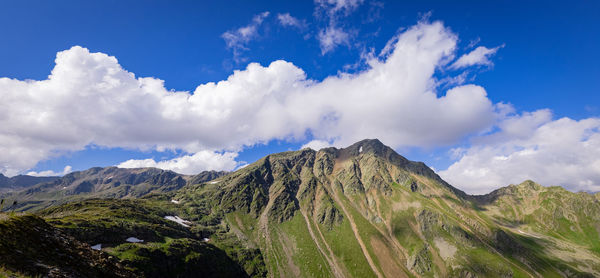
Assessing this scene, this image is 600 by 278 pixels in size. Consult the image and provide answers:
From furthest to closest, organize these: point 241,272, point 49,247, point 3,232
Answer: point 241,272 → point 49,247 → point 3,232

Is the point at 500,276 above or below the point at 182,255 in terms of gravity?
below

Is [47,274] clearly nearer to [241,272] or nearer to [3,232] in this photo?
[3,232]

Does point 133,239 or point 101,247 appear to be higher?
point 133,239

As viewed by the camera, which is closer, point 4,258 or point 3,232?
Answer: point 4,258

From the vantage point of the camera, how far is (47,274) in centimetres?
1761

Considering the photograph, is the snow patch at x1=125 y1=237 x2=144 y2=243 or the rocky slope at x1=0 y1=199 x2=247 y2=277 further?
the snow patch at x1=125 y1=237 x2=144 y2=243

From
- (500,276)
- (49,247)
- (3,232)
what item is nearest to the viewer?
(3,232)

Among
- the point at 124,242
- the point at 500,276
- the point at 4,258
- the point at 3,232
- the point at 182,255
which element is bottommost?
the point at 500,276

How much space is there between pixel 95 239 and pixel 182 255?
138 feet

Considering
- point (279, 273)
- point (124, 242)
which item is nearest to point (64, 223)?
point (124, 242)

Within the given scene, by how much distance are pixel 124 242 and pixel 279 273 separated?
120m

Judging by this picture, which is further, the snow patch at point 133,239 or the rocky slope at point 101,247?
the snow patch at point 133,239

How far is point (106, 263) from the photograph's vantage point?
84.0 feet

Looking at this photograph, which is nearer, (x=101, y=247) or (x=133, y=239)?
(x=101, y=247)
